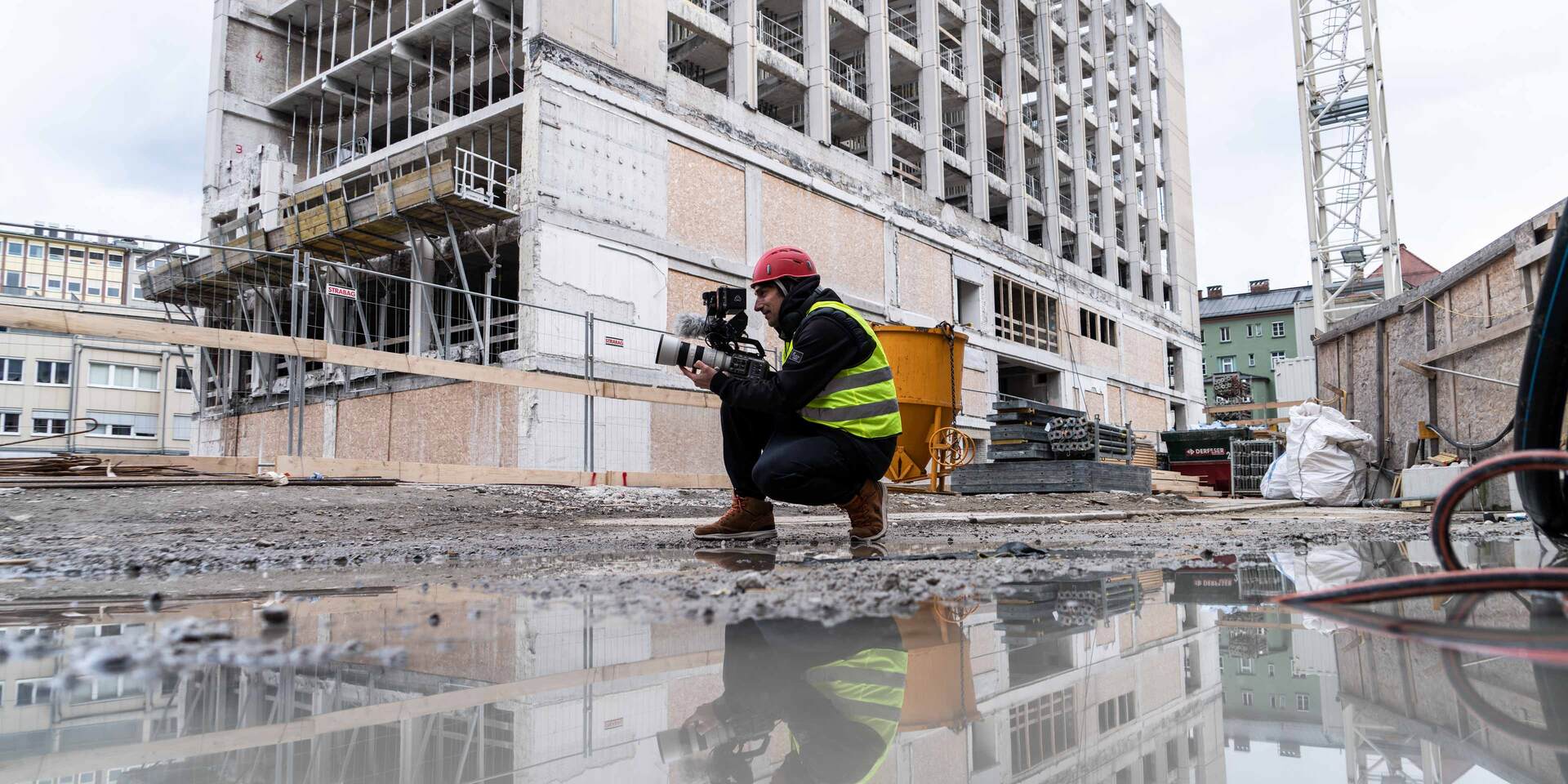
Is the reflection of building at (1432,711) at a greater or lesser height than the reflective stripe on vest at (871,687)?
greater

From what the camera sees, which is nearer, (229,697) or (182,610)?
(229,697)

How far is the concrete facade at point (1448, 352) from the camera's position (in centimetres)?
912

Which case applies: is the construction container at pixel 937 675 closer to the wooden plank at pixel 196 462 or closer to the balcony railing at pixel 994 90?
the wooden plank at pixel 196 462

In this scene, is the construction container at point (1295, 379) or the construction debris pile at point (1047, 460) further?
the construction container at point (1295, 379)

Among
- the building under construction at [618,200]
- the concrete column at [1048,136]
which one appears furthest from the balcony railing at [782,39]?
the concrete column at [1048,136]

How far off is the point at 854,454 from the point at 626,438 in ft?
41.2

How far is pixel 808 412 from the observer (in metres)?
4.54

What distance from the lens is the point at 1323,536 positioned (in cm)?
506

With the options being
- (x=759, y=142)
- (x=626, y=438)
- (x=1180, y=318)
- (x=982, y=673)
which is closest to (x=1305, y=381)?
(x=1180, y=318)

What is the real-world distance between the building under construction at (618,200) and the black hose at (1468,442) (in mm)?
9953

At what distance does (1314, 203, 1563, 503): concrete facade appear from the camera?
29.9 feet

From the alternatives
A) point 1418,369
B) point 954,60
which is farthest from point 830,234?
point 1418,369

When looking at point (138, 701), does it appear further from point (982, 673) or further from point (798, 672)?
point (982, 673)

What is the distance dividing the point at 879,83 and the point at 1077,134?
11680 mm
